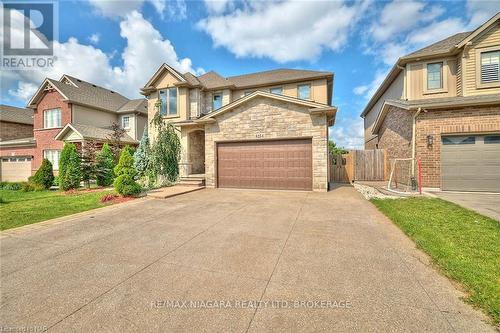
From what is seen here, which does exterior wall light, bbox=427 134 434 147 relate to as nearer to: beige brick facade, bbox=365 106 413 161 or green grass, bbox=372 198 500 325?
beige brick facade, bbox=365 106 413 161

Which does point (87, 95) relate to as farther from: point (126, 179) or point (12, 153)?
point (126, 179)

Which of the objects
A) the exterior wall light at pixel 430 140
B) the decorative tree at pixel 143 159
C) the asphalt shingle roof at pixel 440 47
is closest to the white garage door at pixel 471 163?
the exterior wall light at pixel 430 140

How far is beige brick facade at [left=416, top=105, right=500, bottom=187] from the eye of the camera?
877cm

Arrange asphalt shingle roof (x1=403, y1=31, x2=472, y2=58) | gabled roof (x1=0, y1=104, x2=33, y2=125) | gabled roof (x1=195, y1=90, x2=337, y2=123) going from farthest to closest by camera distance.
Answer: gabled roof (x1=0, y1=104, x2=33, y2=125), asphalt shingle roof (x1=403, y1=31, x2=472, y2=58), gabled roof (x1=195, y1=90, x2=337, y2=123)

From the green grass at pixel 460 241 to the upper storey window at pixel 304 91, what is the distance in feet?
36.1

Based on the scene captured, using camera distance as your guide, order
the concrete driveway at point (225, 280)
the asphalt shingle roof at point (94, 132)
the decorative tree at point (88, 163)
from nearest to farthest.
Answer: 1. the concrete driveway at point (225, 280)
2. the decorative tree at point (88, 163)
3. the asphalt shingle roof at point (94, 132)

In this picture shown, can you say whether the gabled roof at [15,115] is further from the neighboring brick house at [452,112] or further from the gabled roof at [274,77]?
the neighboring brick house at [452,112]

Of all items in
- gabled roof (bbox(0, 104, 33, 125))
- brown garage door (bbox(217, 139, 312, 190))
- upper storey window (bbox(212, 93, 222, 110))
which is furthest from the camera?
gabled roof (bbox(0, 104, 33, 125))

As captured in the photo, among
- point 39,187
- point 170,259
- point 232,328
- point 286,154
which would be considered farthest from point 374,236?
point 39,187

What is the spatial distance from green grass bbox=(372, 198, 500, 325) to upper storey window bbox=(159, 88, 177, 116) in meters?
14.2

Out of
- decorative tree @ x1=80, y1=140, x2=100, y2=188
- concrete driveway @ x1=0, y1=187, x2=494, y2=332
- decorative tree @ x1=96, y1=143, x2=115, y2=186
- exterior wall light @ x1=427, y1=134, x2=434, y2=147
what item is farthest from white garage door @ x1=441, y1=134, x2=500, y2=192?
decorative tree @ x1=80, y1=140, x2=100, y2=188

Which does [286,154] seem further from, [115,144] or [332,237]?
[115,144]

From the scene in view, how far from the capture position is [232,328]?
211 centimetres

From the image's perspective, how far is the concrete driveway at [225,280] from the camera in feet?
7.25
